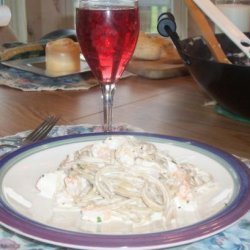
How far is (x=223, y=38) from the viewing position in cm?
115

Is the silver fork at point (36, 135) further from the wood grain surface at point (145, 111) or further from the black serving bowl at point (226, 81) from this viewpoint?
the black serving bowl at point (226, 81)

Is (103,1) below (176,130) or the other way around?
the other way around

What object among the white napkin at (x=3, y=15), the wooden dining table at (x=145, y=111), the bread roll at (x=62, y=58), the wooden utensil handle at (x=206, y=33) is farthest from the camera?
the white napkin at (x=3, y=15)

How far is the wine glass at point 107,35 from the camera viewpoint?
0.77 metres

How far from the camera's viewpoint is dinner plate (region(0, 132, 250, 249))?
0.43 metres

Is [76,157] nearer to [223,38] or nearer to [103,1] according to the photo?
[103,1]

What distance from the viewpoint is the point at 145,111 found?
39.6 inches

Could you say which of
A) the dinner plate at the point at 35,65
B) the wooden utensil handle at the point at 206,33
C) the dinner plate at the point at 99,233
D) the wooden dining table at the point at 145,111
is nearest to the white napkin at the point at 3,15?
Answer: the dinner plate at the point at 35,65

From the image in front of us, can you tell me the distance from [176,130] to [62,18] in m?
2.76

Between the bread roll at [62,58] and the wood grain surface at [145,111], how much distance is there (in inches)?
4.4

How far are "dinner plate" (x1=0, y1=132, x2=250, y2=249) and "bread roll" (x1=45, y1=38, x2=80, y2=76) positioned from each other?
0.57 meters

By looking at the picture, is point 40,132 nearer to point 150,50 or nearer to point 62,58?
point 62,58

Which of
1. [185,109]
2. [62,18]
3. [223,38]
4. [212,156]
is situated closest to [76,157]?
[212,156]

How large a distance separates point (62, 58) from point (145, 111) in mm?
307
